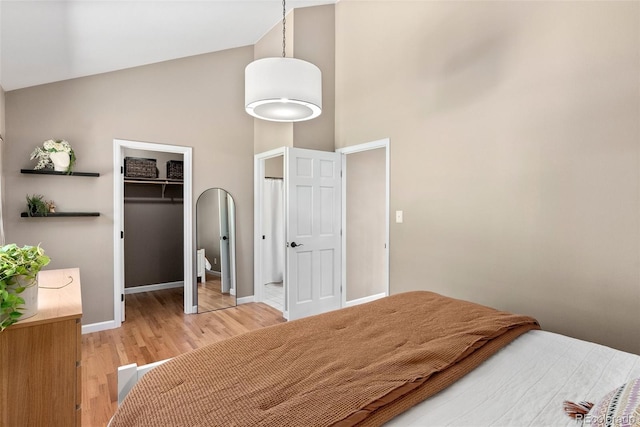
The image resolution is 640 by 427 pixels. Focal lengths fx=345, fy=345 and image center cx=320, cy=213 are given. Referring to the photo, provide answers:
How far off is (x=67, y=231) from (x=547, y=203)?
4119 millimetres

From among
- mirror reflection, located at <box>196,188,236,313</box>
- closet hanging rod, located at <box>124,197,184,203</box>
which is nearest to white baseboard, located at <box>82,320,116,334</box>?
mirror reflection, located at <box>196,188,236,313</box>

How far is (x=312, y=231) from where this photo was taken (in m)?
3.93

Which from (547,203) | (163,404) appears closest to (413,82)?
(547,203)

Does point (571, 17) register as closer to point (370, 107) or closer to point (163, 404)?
point (370, 107)

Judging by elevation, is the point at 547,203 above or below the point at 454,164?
below

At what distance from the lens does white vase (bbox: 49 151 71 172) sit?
315cm

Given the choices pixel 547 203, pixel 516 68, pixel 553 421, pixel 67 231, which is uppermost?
pixel 516 68

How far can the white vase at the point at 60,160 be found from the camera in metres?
3.15

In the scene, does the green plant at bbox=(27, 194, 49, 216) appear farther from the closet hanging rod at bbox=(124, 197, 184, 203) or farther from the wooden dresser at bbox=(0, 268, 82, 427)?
the wooden dresser at bbox=(0, 268, 82, 427)

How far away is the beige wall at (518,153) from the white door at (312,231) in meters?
0.84

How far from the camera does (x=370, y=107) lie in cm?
371

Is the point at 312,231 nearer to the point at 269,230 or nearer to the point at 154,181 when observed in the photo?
the point at 269,230

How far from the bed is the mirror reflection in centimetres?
280

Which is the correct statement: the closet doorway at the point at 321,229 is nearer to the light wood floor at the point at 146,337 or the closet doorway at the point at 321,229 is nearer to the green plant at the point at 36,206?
the light wood floor at the point at 146,337
